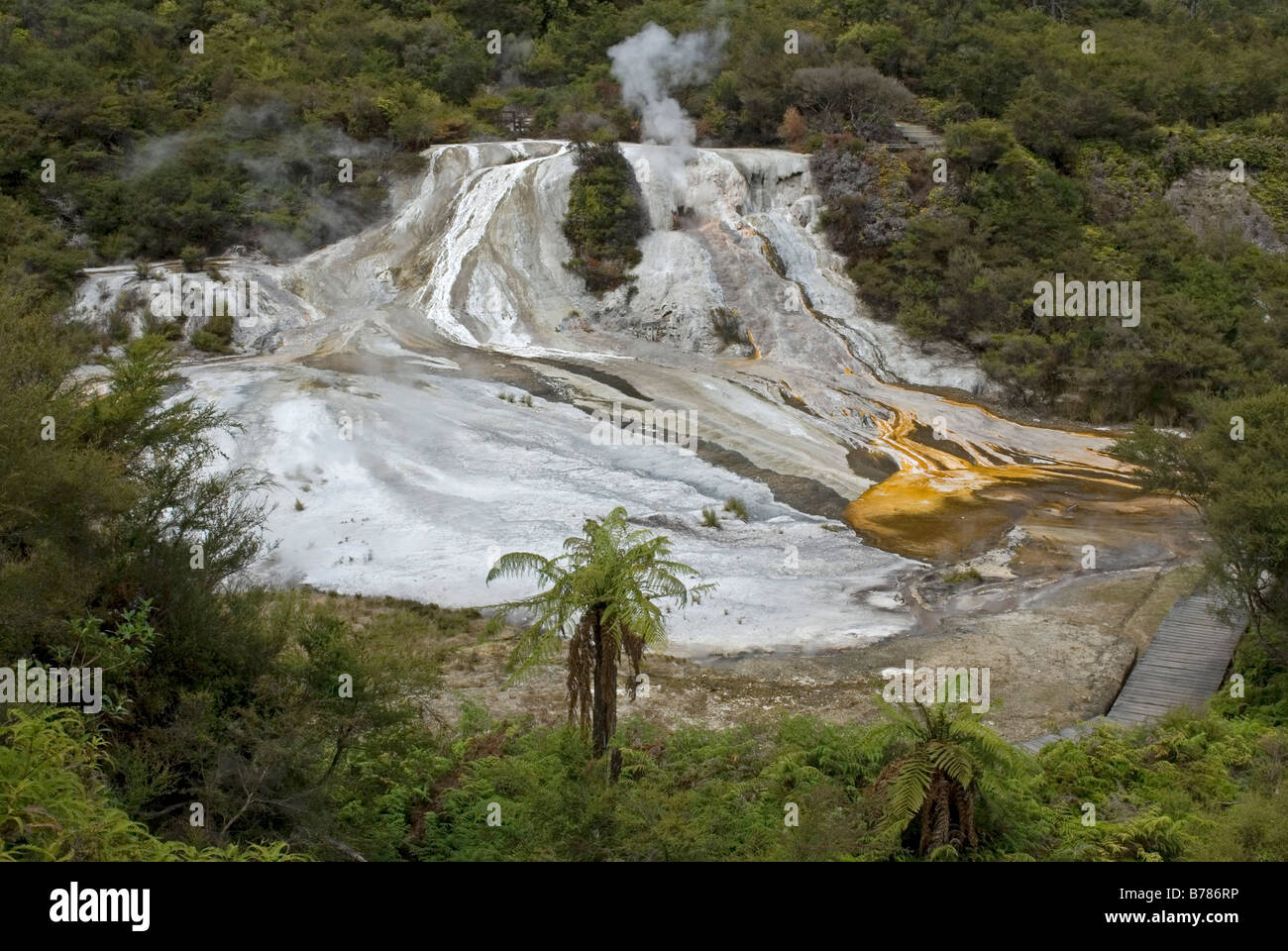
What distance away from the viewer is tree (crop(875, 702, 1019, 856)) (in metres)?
9.98

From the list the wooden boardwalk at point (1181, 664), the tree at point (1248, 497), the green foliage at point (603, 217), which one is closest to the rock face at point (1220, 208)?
the green foliage at point (603, 217)

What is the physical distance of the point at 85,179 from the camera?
111ft

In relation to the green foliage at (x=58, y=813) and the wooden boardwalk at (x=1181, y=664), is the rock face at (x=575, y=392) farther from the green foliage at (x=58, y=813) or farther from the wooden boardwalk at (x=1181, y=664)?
the green foliage at (x=58, y=813)

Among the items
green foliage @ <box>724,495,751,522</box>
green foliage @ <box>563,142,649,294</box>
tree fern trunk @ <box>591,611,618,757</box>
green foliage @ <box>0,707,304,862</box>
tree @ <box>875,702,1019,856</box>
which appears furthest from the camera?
green foliage @ <box>563,142,649,294</box>

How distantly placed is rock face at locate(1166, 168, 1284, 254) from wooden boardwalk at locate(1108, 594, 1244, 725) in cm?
2235

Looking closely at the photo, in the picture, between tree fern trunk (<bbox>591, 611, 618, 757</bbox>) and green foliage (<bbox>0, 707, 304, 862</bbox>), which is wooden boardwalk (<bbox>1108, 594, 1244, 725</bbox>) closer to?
tree fern trunk (<bbox>591, 611, 618, 757</bbox>)

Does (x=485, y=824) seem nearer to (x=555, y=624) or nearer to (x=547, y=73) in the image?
(x=555, y=624)

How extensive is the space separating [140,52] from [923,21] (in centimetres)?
3201

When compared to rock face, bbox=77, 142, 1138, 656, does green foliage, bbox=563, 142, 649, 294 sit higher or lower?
higher

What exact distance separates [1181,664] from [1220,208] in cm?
2637

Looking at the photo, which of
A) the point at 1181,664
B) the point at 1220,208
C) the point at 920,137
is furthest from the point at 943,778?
the point at 920,137

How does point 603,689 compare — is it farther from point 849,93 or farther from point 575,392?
point 849,93

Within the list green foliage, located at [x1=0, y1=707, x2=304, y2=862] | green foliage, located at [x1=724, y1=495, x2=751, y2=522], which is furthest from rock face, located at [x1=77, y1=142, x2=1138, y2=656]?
green foliage, located at [x1=0, y1=707, x2=304, y2=862]

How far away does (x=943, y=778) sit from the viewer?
1009 centimetres
